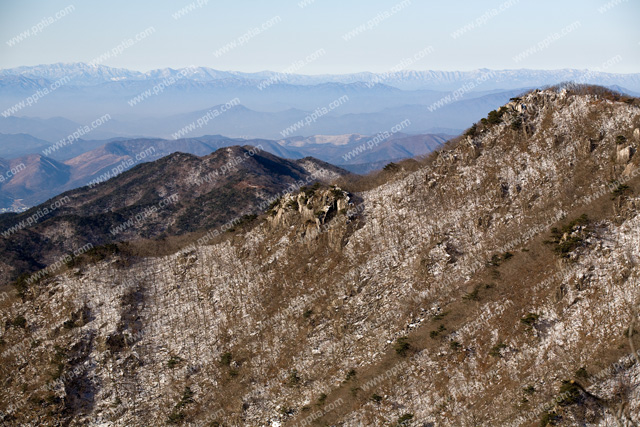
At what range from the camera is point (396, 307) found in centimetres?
3572

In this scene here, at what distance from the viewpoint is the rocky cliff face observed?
2786cm

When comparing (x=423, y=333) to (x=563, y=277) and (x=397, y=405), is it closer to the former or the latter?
(x=397, y=405)

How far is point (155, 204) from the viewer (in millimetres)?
121625

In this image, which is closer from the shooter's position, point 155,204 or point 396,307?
point 396,307

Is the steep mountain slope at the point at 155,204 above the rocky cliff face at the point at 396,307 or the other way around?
above

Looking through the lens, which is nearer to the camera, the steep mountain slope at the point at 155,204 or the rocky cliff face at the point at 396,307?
the rocky cliff face at the point at 396,307

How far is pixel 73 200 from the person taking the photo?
14300 centimetres

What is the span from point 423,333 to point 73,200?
139 metres

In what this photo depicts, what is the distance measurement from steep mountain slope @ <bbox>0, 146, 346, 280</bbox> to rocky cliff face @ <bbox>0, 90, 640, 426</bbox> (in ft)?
173

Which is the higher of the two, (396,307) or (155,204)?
(155,204)

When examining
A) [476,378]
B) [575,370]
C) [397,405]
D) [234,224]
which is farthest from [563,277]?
[234,224]

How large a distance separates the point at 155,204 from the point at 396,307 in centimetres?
9937

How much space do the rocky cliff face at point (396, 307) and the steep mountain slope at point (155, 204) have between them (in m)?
52.9

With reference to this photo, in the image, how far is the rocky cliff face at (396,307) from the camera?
2786cm
